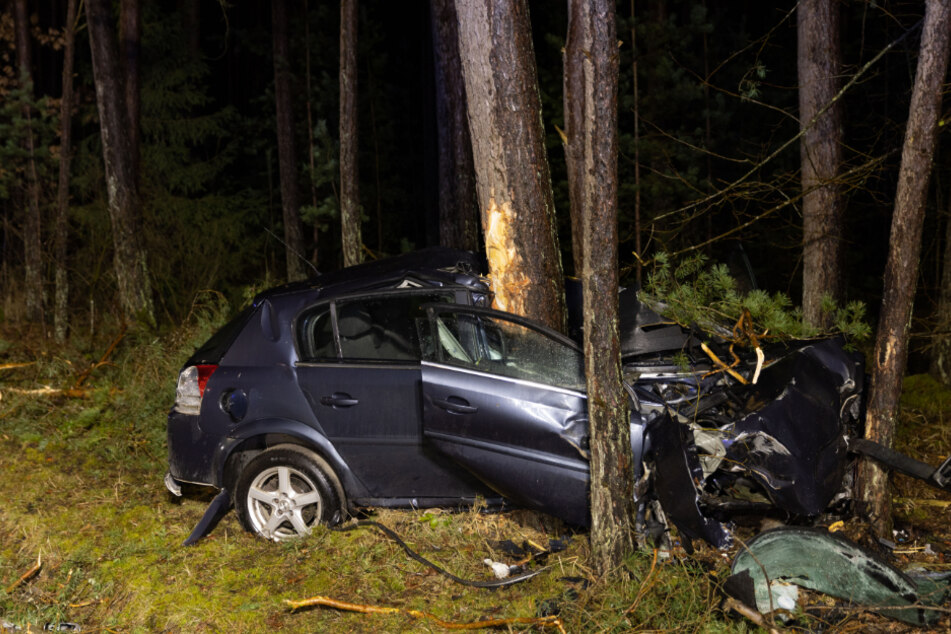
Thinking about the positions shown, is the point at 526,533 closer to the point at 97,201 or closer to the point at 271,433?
the point at 271,433

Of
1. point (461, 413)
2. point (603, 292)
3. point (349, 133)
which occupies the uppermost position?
point (349, 133)

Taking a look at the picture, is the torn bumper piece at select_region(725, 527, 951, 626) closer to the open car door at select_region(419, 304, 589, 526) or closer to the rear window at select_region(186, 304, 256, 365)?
the open car door at select_region(419, 304, 589, 526)

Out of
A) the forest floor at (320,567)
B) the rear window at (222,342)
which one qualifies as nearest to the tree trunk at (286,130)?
the forest floor at (320,567)

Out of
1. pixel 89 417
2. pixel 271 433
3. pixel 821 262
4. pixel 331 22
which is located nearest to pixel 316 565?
pixel 271 433

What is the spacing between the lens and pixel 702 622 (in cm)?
388

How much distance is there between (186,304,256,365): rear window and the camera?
5.28 meters

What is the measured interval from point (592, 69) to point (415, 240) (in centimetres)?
1708

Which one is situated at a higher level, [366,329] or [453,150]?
[453,150]

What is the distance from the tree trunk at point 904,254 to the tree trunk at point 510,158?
2245mm

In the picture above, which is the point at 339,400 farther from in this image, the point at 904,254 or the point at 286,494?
the point at 904,254

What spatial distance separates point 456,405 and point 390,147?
15.8 m

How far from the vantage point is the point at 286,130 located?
56.0 ft

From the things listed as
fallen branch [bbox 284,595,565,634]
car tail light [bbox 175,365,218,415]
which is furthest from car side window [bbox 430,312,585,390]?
car tail light [bbox 175,365,218,415]

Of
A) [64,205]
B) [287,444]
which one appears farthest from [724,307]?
[64,205]
